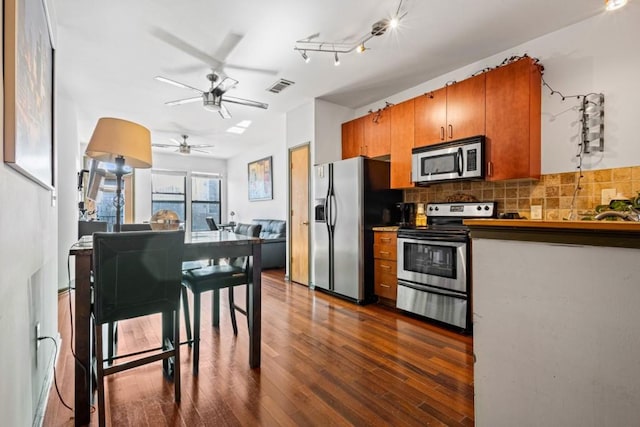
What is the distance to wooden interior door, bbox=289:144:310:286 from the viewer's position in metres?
4.50

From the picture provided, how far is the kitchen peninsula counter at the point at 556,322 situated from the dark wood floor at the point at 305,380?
0.61 meters

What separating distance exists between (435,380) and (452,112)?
2.51 metres

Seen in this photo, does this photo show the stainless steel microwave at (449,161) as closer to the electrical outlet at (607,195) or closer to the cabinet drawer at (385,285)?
the electrical outlet at (607,195)

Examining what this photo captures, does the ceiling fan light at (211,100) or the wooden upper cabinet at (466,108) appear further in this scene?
the ceiling fan light at (211,100)

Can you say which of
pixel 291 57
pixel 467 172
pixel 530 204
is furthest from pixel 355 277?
pixel 291 57

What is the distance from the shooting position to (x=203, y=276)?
223 cm

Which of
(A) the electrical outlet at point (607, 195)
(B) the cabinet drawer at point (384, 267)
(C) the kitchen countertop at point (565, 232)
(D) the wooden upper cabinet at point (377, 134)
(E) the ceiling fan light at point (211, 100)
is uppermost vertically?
(E) the ceiling fan light at point (211, 100)

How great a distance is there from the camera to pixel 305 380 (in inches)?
77.9

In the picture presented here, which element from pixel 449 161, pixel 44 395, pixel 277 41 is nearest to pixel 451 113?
pixel 449 161

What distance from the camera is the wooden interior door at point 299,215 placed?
14.8 ft

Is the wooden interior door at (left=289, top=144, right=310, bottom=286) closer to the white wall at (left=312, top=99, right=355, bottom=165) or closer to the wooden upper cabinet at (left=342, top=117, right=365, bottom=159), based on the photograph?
the white wall at (left=312, top=99, right=355, bottom=165)

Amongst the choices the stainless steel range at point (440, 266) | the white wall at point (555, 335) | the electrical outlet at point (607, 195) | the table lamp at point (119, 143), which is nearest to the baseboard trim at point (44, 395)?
the table lamp at point (119, 143)

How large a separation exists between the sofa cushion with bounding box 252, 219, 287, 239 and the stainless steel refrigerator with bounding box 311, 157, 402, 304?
2.01 metres

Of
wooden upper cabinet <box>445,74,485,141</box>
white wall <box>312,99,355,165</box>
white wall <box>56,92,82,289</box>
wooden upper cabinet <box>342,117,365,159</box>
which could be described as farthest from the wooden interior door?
white wall <box>56,92,82,289</box>
